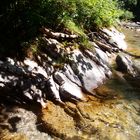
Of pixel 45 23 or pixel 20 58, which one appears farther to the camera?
pixel 45 23

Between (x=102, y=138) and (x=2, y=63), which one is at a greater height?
(x=2, y=63)

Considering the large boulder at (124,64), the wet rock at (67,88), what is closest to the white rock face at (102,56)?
the large boulder at (124,64)

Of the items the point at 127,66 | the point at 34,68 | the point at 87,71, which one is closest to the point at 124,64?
the point at 127,66

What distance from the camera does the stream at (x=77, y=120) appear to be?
825cm

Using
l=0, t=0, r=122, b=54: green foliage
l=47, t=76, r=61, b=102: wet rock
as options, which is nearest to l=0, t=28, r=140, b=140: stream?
l=47, t=76, r=61, b=102: wet rock

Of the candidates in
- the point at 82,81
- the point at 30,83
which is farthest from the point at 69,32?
the point at 30,83

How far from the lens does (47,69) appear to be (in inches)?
424

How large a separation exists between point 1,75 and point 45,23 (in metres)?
3.04

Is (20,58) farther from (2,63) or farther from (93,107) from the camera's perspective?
(93,107)

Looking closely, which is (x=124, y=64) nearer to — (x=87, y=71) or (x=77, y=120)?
(x=87, y=71)

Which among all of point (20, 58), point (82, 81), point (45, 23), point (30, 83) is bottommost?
point (82, 81)

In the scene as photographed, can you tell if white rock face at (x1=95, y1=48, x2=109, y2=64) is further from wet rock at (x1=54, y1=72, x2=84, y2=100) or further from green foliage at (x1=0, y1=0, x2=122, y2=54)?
wet rock at (x1=54, y1=72, x2=84, y2=100)

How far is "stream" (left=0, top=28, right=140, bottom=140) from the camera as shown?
8.25 m

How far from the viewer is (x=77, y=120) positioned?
9117 millimetres
